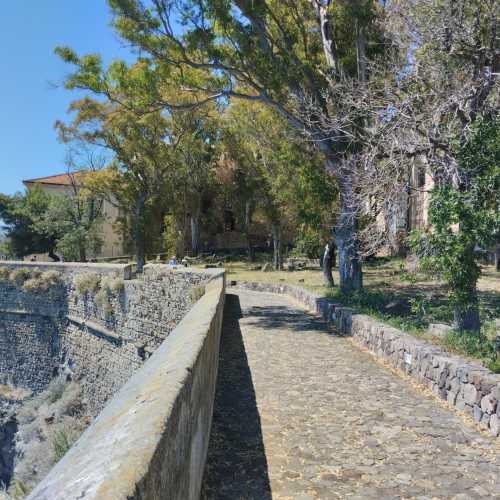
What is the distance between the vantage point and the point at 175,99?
23.6 m

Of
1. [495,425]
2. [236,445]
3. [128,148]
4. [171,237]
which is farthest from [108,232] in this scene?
[495,425]

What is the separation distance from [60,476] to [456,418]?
4.70 m

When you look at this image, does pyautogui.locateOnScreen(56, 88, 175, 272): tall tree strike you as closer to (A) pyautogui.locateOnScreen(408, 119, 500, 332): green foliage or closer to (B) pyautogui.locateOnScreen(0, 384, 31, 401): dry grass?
(B) pyautogui.locateOnScreen(0, 384, 31, 401): dry grass

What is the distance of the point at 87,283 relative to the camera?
1892 cm

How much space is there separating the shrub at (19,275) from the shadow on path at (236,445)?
16.7 metres

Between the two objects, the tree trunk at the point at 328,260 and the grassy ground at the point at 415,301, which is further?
the tree trunk at the point at 328,260

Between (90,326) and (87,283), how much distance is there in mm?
1661

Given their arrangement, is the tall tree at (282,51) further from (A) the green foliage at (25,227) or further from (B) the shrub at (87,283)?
(A) the green foliage at (25,227)

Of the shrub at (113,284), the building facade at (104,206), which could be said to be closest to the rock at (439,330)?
the shrub at (113,284)

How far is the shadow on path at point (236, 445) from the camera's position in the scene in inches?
153

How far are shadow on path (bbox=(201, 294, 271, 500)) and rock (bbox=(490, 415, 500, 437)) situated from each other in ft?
7.65

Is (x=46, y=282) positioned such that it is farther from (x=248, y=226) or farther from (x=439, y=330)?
(x=248, y=226)

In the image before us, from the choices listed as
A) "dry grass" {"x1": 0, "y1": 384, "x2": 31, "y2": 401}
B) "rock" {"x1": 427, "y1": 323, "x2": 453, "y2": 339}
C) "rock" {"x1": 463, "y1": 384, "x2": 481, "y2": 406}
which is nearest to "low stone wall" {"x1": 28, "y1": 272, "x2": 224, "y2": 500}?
"rock" {"x1": 463, "y1": 384, "x2": 481, "y2": 406}

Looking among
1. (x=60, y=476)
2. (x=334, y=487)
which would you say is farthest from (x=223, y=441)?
(x=60, y=476)
